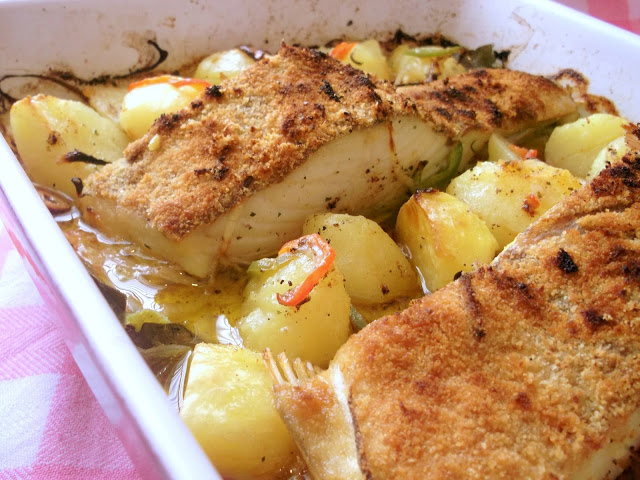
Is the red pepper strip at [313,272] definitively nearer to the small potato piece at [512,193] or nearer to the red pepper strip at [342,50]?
the small potato piece at [512,193]

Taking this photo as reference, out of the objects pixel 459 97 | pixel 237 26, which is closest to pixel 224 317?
pixel 459 97

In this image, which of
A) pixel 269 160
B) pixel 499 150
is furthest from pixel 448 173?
pixel 269 160

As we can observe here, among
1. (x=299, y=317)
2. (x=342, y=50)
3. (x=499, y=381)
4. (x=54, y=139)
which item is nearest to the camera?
(x=499, y=381)

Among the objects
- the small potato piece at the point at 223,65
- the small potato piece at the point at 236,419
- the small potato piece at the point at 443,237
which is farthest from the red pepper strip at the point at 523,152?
the small potato piece at the point at 236,419

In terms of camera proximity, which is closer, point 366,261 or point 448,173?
point 366,261

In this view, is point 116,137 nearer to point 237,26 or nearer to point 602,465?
point 237,26

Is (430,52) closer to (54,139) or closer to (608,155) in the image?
(608,155)

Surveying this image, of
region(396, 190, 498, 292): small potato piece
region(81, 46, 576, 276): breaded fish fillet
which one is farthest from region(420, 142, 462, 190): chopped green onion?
region(396, 190, 498, 292): small potato piece
